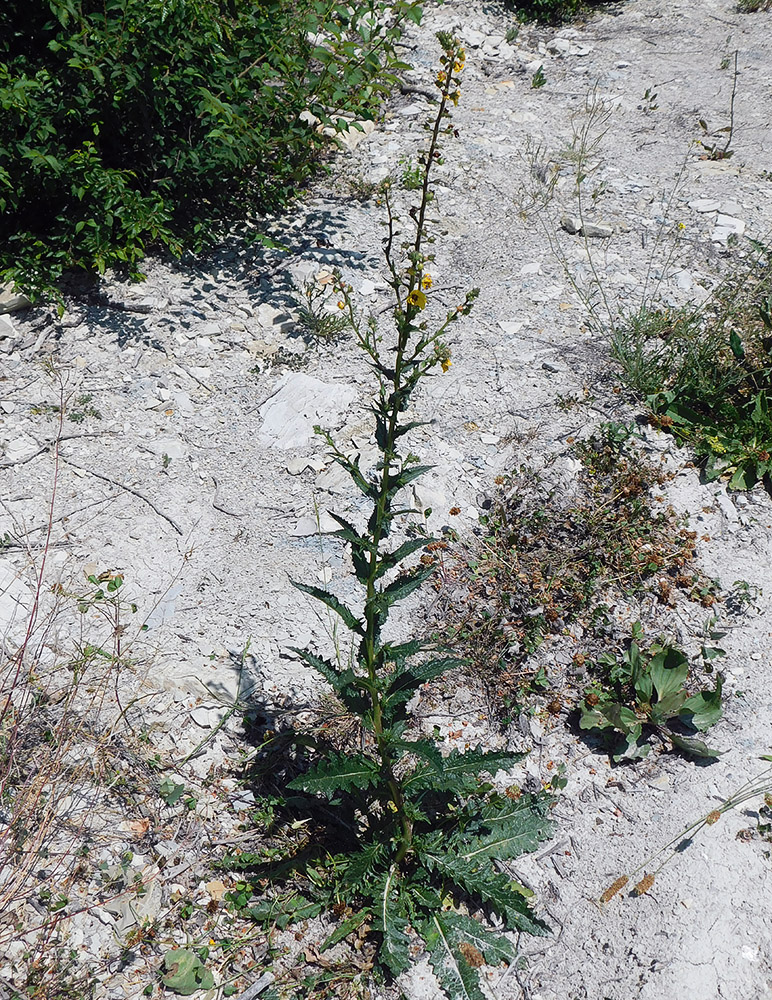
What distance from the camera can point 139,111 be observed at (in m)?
3.98

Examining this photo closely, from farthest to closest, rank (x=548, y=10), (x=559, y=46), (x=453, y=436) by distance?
(x=548, y=10)
(x=559, y=46)
(x=453, y=436)

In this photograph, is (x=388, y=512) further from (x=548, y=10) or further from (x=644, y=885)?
(x=548, y=10)

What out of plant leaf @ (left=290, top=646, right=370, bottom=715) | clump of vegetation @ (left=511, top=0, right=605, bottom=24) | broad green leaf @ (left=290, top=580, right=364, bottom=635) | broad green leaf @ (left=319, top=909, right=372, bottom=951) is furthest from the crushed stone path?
clump of vegetation @ (left=511, top=0, right=605, bottom=24)

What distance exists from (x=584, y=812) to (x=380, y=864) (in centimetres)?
76

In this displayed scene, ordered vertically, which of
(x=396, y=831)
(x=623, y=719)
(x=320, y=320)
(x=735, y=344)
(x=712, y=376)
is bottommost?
(x=396, y=831)

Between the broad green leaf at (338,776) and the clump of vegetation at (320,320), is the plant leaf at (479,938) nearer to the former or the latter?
the broad green leaf at (338,776)

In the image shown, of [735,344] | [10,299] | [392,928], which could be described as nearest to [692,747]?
[392,928]

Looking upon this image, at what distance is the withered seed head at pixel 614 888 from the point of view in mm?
2557

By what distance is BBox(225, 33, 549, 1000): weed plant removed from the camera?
Result: 7.50ft

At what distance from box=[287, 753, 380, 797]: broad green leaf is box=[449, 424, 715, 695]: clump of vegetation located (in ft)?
2.80

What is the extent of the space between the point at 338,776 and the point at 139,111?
3452mm

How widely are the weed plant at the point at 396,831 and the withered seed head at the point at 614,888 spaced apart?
253 millimetres

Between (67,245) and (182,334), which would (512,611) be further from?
(67,245)

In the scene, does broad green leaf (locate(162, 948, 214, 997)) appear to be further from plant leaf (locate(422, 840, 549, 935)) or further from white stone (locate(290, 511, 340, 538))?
white stone (locate(290, 511, 340, 538))
